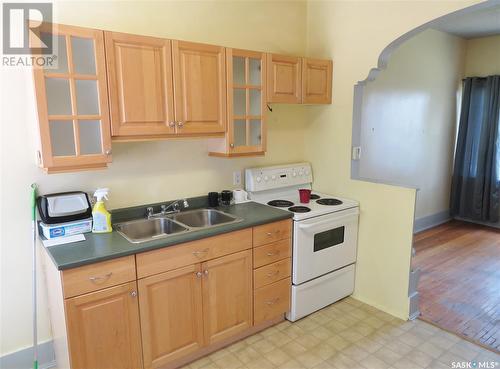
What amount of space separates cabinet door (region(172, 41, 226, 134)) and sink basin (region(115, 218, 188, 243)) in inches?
25.8

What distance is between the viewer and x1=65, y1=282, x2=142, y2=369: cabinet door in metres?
1.83

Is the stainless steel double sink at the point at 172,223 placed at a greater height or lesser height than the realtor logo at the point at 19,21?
lesser

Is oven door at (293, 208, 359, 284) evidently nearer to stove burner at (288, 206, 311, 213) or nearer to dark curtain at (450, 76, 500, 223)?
stove burner at (288, 206, 311, 213)

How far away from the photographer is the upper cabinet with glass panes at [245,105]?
2502mm

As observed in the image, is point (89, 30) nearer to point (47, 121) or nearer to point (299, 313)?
point (47, 121)

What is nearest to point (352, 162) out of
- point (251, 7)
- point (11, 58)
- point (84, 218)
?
point (251, 7)

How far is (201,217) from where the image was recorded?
2764 millimetres

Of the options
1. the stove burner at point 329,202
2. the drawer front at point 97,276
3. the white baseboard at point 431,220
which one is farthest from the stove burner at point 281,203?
the white baseboard at point 431,220

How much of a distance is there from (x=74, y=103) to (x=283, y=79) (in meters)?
1.50

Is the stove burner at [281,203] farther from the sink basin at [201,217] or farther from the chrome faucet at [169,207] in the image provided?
the chrome faucet at [169,207]

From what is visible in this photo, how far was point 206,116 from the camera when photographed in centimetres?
238

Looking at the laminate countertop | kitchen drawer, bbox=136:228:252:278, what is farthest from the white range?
kitchen drawer, bbox=136:228:252:278

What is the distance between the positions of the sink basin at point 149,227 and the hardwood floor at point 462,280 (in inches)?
82.2

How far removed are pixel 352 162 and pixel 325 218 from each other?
0.60 metres
